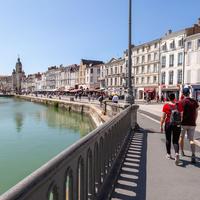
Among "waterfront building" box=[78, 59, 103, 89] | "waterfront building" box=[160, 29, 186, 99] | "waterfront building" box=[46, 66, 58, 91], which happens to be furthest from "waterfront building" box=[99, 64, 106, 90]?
"waterfront building" box=[46, 66, 58, 91]

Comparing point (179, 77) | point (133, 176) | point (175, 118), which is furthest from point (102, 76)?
point (133, 176)

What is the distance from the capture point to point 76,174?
332 centimetres

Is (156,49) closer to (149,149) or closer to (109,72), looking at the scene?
(109,72)

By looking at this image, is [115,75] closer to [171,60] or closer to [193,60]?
[171,60]

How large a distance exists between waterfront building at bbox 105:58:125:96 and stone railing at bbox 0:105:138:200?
6373cm

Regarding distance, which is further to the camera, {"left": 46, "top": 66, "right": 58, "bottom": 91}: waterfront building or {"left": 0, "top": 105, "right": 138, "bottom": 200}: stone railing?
{"left": 46, "top": 66, "right": 58, "bottom": 91}: waterfront building

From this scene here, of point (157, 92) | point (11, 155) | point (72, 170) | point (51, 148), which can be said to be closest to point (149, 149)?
point (72, 170)

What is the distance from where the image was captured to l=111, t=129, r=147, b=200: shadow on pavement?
4.57m

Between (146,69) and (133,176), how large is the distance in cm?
5776

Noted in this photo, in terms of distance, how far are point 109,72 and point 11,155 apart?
66.2m

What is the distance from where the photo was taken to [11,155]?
560 inches

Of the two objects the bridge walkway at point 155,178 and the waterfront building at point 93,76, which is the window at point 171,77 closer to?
the waterfront building at point 93,76

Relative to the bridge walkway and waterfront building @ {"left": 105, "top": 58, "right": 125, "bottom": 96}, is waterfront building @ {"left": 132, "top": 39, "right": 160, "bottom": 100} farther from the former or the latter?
the bridge walkway

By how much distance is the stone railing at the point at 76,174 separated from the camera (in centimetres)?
201
